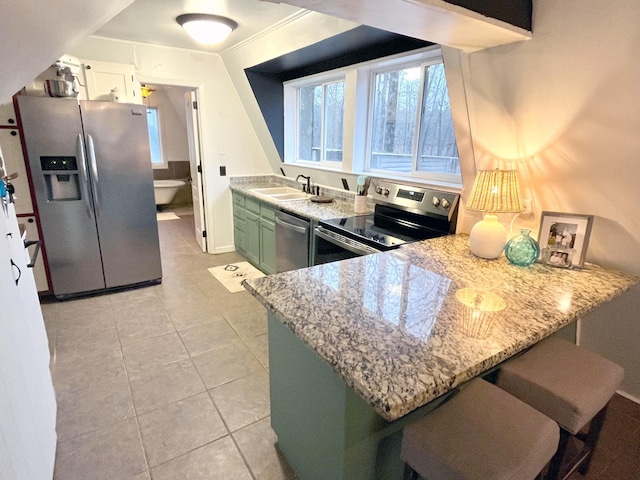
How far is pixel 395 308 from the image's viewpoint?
4.16 feet

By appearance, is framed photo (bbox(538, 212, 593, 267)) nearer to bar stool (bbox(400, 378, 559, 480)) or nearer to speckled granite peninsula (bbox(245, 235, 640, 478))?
speckled granite peninsula (bbox(245, 235, 640, 478))

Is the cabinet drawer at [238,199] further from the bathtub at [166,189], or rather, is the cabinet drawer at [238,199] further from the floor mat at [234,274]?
the bathtub at [166,189]

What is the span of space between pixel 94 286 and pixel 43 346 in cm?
155

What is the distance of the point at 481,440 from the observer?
0.97 metres

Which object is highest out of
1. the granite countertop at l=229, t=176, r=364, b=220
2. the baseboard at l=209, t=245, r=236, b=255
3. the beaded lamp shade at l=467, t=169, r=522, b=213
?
the beaded lamp shade at l=467, t=169, r=522, b=213

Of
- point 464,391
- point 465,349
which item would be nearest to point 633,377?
point 464,391

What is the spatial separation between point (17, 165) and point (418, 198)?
10.7 ft

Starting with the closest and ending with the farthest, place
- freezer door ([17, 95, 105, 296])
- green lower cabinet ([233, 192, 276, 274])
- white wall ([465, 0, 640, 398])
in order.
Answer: white wall ([465, 0, 640, 398]) < freezer door ([17, 95, 105, 296]) < green lower cabinet ([233, 192, 276, 274])

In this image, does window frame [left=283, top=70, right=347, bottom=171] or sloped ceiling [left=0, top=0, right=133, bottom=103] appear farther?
window frame [left=283, top=70, right=347, bottom=171]

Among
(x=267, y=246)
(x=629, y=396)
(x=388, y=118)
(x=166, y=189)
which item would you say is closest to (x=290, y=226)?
(x=267, y=246)

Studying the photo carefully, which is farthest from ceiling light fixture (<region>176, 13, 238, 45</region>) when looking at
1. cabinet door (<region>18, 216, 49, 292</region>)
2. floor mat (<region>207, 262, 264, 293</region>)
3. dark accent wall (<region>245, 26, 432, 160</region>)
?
floor mat (<region>207, 262, 264, 293</region>)

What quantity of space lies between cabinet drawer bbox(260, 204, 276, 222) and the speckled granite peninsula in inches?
72.2

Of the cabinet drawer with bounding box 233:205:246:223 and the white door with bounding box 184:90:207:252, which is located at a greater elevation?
the white door with bounding box 184:90:207:252

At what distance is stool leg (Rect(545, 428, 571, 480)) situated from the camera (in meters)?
1.26
